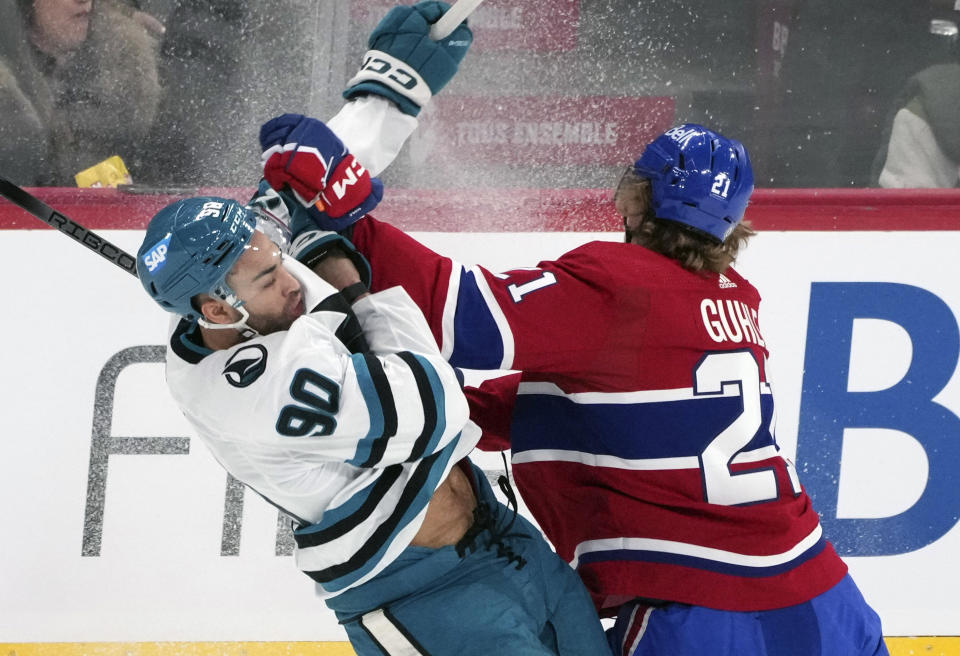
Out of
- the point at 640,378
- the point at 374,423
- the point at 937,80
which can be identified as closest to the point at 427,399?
the point at 374,423

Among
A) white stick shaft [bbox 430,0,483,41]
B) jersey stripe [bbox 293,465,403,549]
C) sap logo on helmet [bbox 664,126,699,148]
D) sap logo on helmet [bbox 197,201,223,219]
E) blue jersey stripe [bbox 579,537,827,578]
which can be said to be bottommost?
blue jersey stripe [bbox 579,537,827,578]

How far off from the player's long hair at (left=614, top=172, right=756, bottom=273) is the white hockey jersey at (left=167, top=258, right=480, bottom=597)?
0.42m

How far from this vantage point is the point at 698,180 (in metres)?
1.67

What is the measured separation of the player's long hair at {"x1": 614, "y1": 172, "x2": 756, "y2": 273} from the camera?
1698 mm

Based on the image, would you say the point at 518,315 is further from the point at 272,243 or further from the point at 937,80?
the point at 937,80

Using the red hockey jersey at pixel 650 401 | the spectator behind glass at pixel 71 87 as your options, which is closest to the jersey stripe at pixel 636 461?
the red hockey jersey at pixel 650 401

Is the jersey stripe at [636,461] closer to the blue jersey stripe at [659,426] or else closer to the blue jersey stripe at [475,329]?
the blue jersey stripe at [659,426]

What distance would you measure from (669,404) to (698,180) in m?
0.34

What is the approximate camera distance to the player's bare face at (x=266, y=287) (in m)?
1.44

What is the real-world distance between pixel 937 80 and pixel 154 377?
2.19 meters

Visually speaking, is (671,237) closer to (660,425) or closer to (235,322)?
(660,425)

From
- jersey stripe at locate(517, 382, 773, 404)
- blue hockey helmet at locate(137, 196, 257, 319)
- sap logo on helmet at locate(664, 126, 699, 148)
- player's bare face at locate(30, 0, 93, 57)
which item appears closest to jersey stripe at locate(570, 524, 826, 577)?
jersey stripe at locate(517, 382, 773, 404)

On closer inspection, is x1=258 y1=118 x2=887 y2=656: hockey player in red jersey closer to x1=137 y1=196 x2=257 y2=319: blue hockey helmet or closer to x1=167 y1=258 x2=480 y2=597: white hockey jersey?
x1=167 y1=258 x2=480 y2=597: white hockey jersey

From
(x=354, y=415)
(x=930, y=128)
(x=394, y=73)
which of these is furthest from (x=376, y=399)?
(x=930, y=128)
